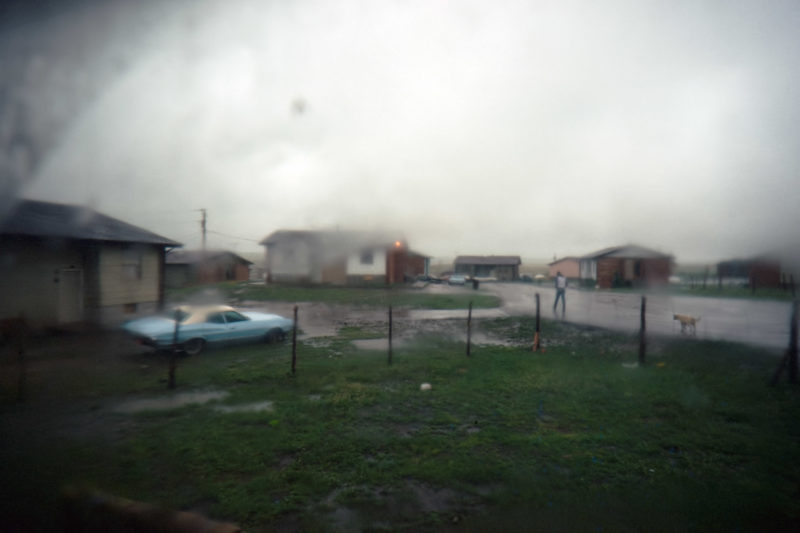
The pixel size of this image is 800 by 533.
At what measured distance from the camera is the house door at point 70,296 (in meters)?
11.0

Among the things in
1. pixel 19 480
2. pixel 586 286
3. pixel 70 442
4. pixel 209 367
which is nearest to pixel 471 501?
pixel 19 480

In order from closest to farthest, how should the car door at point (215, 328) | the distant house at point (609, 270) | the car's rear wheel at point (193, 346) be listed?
the car's rear wheel at point (193, 346)
the car door at point (215, 328)
the distant house at point (609, 270)

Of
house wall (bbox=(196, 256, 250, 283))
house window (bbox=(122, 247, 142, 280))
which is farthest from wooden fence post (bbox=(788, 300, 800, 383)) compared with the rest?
house window (bbox=(122, 247, 142, 280))

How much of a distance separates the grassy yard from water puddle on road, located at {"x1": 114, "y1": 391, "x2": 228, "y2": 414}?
0.18 m

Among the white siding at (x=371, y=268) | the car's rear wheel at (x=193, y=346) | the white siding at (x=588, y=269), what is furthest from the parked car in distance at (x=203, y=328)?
the white siding at (x=588, y=269)

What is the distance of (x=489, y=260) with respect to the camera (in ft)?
210

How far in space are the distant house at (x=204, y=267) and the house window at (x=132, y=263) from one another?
59.9 inches

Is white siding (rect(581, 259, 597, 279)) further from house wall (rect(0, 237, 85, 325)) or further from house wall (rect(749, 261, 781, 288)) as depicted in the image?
house wall (rect(0, 237, 85, 325))

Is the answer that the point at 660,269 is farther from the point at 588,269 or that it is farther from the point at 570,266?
the point at 570,266

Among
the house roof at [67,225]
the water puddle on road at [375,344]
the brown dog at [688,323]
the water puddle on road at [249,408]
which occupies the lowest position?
the water puddle on road at [249,408]

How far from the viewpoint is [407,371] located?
288 inches

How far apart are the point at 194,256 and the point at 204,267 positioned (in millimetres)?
568

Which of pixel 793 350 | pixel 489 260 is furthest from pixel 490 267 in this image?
pixel 793 350

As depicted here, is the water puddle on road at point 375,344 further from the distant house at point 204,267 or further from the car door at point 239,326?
the distant house at point 204,267
